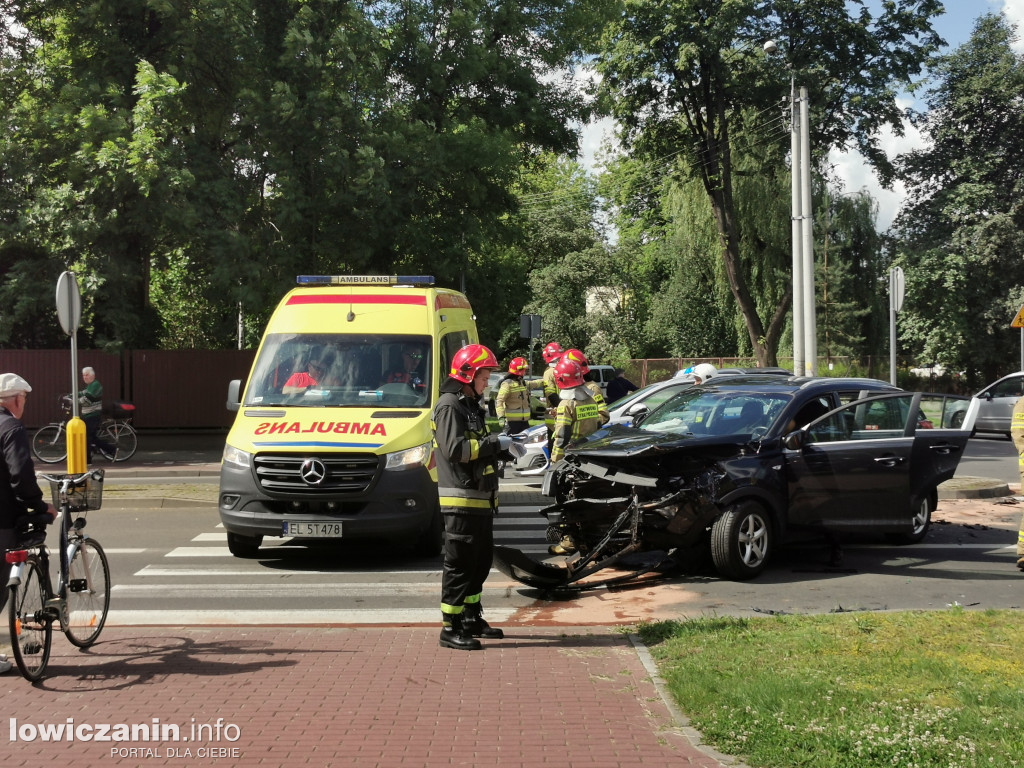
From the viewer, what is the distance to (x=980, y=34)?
1630 inches

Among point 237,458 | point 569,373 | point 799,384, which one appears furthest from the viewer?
point 569,373

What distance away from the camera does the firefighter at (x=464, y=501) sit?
6707mm

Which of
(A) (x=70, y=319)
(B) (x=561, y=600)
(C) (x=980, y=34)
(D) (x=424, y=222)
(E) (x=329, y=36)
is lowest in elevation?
(B) (x=561, y=600)

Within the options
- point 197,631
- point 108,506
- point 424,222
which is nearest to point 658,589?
point 197,631

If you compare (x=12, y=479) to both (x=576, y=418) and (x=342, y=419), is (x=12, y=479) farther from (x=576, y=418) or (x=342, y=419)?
(x=576, y=418)

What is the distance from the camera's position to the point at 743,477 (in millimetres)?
8828

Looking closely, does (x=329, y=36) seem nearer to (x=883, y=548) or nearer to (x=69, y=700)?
(x=883, y=548)

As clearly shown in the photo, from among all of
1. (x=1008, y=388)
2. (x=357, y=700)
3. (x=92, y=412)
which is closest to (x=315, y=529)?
(x=357, y=700)

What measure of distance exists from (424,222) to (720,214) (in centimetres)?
1544

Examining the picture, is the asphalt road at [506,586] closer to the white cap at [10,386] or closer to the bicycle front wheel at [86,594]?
the bicycle front wheel at [86,594]

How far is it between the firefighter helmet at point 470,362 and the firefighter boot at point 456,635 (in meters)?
1.53

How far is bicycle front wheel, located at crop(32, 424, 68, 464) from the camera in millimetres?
20172

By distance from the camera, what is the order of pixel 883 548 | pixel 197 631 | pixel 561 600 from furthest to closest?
pixel 883 548, pixel 561 600, pixel 197 631

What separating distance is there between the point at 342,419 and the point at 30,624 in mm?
3949
